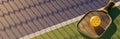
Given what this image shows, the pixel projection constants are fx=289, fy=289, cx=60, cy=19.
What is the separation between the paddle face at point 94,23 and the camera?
61.5 ft

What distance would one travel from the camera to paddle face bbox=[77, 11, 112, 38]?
18750 mm

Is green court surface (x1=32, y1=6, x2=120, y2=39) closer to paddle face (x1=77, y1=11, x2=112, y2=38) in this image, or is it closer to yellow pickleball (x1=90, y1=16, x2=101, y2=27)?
paddle face (x1=77, y1=11, x2=112, y2=38)

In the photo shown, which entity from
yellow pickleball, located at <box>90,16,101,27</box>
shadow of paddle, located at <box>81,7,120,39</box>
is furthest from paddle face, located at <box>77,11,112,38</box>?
shadow of paddle, located at <box>81,7,120,39</box>

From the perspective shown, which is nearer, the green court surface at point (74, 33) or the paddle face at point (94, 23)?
the green court surface at point (74, 33)

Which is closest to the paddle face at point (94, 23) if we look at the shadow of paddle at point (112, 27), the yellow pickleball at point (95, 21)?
the yellow pickleball at point (95, 21)

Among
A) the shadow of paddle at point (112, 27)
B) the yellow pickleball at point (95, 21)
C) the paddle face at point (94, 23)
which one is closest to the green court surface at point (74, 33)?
the shadow of paddle at point (112, 27)

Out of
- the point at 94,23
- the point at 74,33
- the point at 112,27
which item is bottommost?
the point at 112,27

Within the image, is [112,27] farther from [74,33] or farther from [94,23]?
[74,33]

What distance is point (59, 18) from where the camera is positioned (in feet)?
62.1

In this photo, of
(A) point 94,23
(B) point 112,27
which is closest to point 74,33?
(A) point 94,23

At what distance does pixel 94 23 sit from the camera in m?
18.8

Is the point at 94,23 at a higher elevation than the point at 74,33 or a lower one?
lower

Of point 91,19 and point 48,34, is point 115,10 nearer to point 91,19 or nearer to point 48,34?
point 91,19

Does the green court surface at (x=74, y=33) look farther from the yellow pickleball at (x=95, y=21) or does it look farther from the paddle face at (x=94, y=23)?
the yellow pickleball at (x=95, y=21)
